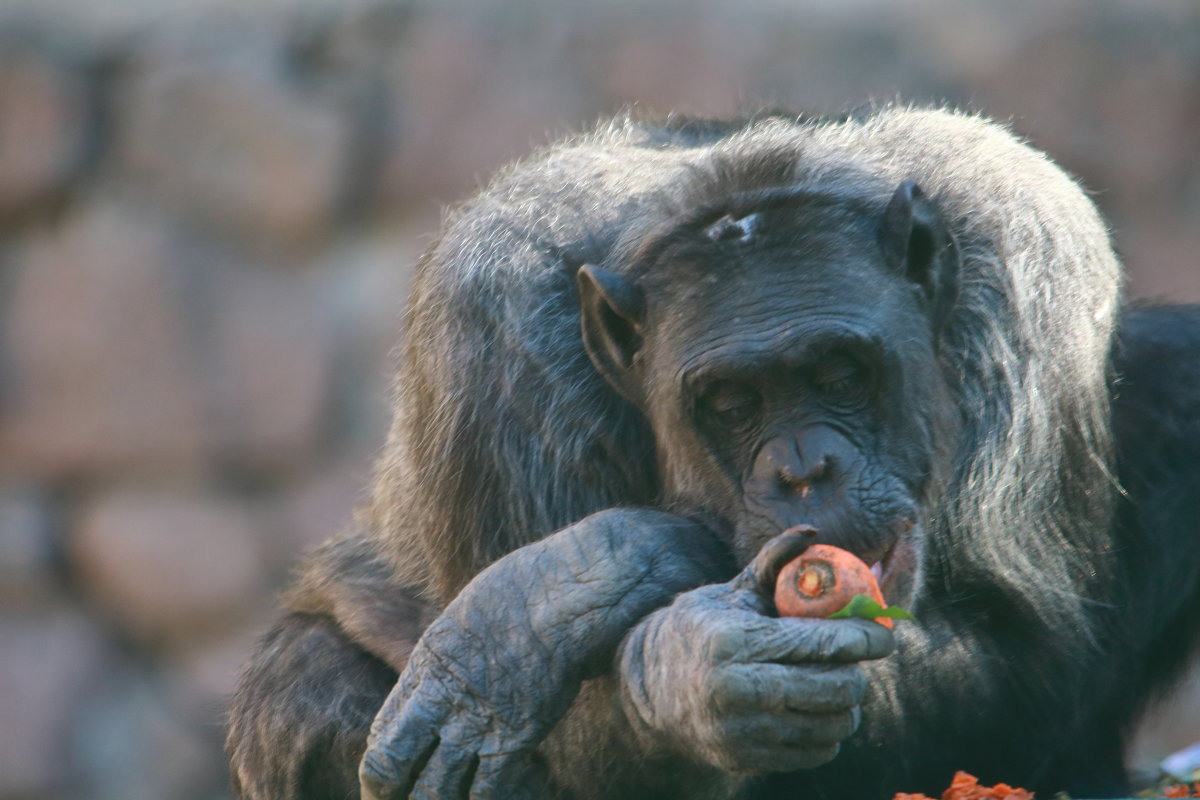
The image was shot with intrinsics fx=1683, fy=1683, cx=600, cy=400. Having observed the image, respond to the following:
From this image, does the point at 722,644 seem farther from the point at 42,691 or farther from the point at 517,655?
the point at 42,691

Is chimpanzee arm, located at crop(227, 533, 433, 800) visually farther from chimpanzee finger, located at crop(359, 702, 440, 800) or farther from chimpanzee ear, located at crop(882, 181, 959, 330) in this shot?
chimpanzee ear, located at crop(882, 181, 959, 330)

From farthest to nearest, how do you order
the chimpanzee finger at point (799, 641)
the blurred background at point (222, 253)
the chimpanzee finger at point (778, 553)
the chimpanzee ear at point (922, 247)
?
the blurred background at point (222, 253), the chimpanzee ear at point (922, 247), the chimpanzee finger at point (778, 553), the chimpanzee finger at point (799, 641)

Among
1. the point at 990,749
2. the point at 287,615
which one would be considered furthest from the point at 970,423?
the point at 287,615

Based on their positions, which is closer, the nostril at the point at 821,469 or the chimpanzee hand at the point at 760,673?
the chimpanzee hand at the point at 760,673

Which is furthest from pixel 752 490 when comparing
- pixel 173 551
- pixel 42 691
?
pixel 42 691

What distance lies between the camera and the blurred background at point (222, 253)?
8.68 meters

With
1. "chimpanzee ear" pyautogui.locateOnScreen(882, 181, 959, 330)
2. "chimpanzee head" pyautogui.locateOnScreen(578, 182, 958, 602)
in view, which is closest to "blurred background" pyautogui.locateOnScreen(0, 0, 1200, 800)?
"chimpanzee ear" pyautogui.locateOnScreen(882, 181, 959, 330)

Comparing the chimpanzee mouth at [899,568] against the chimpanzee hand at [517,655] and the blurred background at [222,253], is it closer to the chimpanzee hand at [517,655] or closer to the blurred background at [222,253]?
the chimpanzee hand at [517,655]

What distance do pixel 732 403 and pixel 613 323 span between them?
501mm

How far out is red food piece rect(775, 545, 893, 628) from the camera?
3.45 m

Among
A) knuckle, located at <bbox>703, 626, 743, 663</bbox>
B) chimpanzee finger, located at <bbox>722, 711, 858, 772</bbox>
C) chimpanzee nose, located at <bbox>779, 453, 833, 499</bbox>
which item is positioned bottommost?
chimpanzee finger, located at <bbox>722, 711, 858, 772</bbox>

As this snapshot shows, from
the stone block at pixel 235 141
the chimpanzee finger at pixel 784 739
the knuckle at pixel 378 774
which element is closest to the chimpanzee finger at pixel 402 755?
the knuckle at pixel 378 774

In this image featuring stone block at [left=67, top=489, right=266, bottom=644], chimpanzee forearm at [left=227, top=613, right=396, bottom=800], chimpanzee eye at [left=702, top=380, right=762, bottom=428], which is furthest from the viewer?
stone block at [left=67, top=489, right=266, bottom=644]

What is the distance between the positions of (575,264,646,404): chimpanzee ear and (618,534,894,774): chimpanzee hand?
94 centimetres
